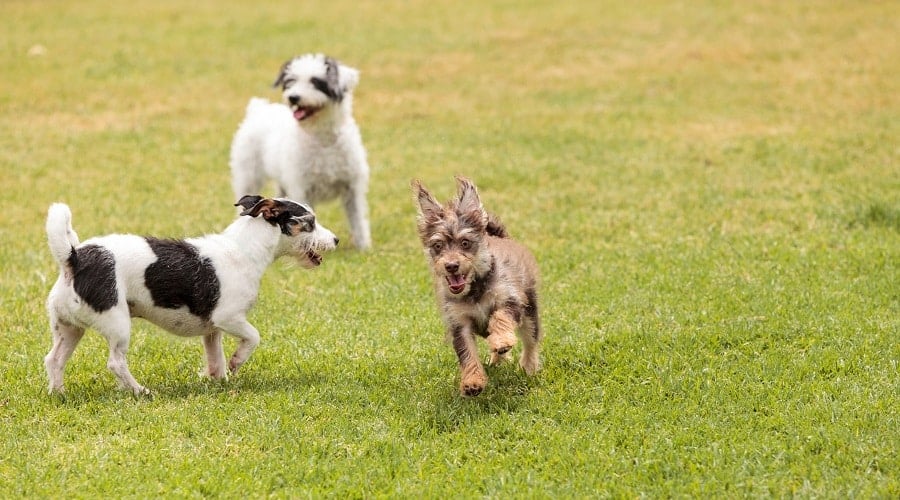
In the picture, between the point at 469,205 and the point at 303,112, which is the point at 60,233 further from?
the point at 303,112

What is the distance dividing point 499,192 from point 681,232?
2.62 meters

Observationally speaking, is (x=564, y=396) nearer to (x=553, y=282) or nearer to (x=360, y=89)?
(x=553, y=282)

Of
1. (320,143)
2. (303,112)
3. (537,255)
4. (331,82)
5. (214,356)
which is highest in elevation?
(331,82)

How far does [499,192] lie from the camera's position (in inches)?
499

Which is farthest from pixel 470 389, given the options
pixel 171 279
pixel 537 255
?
pixel 537 255

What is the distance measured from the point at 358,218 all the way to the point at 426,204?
4.09 meters

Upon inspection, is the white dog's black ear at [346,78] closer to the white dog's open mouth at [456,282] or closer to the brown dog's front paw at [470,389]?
the white dog's open mouth at [456,282]

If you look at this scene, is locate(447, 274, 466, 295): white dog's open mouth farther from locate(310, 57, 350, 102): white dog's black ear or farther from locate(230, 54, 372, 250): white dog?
locate(310, 57, 350, 102): white dog's black ear

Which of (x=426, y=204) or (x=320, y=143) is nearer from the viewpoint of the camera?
(x=426, y=204)

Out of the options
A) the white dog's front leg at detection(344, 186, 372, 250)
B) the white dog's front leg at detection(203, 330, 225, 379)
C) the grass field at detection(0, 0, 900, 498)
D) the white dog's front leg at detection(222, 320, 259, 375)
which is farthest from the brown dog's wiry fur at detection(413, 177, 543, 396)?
the white dog's front leg at detection(344, 186, 372, 250)

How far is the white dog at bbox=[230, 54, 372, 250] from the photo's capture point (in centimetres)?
1053

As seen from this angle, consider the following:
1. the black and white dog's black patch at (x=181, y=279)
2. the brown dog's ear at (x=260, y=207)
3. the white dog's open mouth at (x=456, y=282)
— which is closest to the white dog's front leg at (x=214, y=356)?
the black and white dog's black patch at (x=181, y=279)

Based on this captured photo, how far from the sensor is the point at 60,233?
246 inches

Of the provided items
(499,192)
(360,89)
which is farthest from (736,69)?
(499,192)
